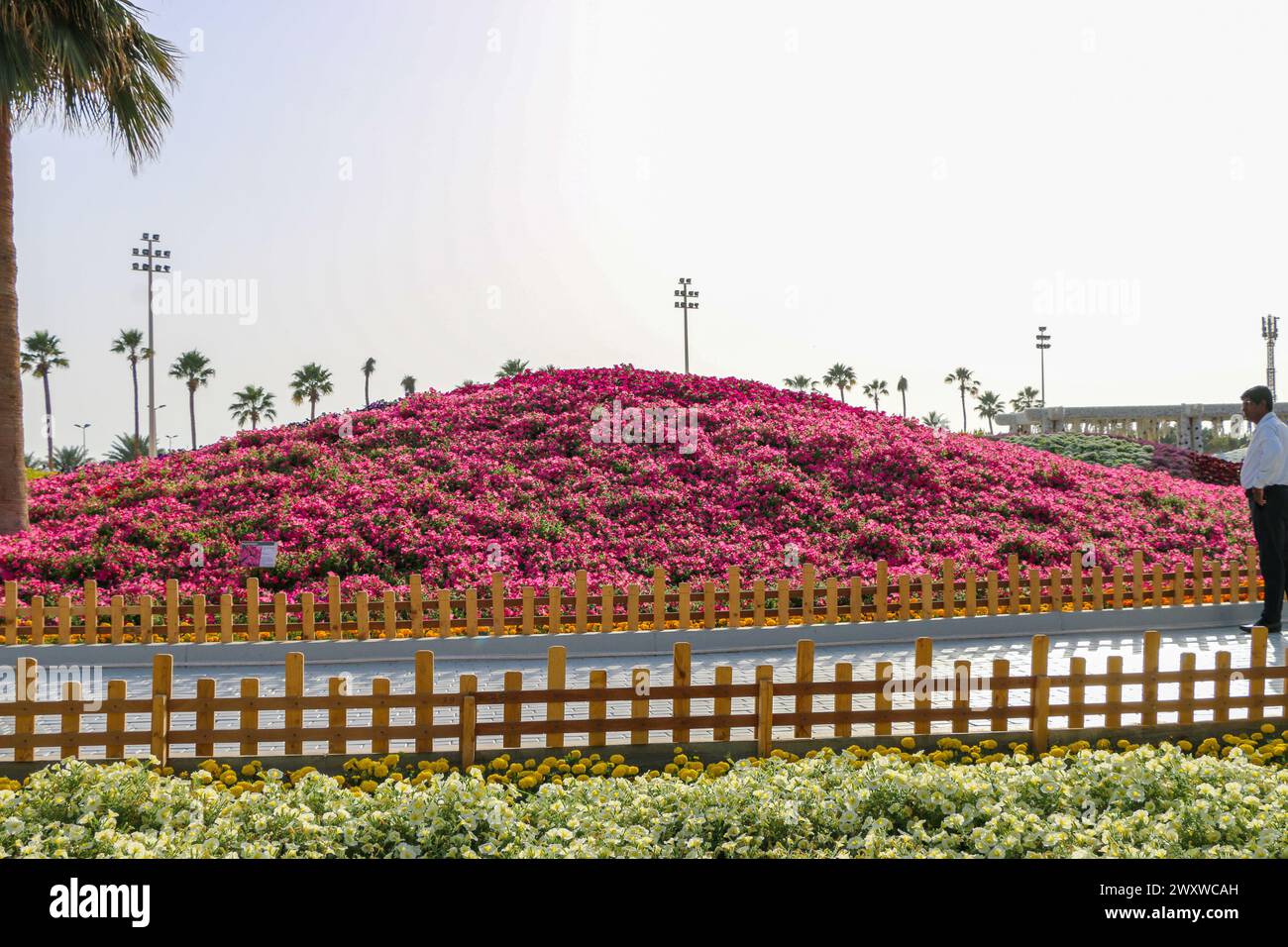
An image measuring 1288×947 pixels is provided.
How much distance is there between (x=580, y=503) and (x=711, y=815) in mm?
11805

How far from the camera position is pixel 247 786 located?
5.98 m

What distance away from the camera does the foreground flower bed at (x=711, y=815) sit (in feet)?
14.9

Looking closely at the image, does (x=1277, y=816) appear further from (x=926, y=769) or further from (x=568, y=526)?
(x=568, y=526)

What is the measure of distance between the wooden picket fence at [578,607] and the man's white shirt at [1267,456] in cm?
224

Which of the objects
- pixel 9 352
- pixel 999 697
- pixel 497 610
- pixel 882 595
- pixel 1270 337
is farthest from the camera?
pixel 1270 337

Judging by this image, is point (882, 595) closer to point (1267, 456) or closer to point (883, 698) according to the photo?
point (1267, 456)

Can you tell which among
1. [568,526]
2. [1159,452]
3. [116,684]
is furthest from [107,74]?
[1159,452]

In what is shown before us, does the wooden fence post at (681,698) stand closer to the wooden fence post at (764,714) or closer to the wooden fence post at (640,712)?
the wooden fence post at (640,712)

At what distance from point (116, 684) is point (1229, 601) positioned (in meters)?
12.8

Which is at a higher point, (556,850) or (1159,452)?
(1159,452)

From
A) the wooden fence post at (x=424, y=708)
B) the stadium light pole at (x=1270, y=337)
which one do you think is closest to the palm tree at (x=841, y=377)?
the stadium light pole at (x=1270, y=337)

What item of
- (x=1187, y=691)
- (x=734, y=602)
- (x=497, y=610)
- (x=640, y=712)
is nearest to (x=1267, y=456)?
(x=1187, y=691)

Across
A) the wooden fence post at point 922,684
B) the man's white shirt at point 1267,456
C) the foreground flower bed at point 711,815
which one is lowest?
the foreground flower bed at point 711,815

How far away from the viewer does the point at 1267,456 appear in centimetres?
1040
